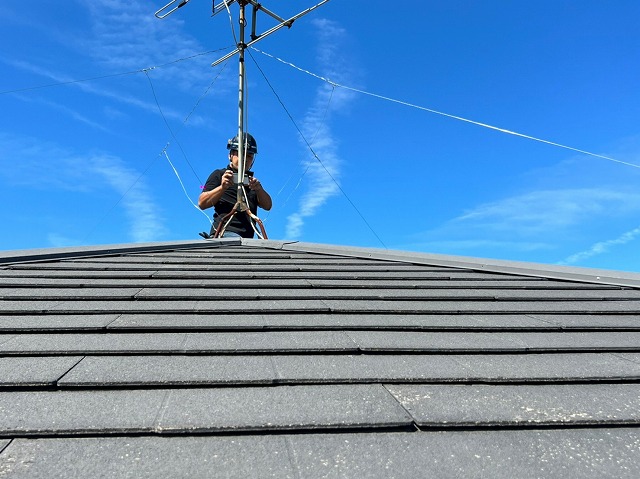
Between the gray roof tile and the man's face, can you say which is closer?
the gray roof tile

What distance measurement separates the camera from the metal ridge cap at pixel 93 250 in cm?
308

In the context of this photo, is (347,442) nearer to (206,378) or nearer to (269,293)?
(206,378)

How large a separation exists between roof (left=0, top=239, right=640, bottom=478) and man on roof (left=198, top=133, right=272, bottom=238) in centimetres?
277

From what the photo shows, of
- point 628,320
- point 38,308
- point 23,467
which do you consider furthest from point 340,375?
point 628,320

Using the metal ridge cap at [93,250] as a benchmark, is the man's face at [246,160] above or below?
above

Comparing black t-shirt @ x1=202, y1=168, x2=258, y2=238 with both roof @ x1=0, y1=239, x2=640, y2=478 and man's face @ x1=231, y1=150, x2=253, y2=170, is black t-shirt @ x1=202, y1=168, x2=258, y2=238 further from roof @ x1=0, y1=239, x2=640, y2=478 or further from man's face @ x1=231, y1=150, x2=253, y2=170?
roof @ x1=0, y1=239, x2=640, y2=478

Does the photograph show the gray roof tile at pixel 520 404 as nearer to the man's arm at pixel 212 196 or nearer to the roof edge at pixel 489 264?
the roof edge at pixel 489 264

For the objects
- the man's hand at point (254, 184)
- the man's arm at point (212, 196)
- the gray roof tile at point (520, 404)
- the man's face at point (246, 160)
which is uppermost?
the man's face at point (246, 160)

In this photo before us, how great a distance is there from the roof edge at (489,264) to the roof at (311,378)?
296mm

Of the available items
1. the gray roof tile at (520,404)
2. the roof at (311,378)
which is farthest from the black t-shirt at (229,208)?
the gray roof tile at (520,404)

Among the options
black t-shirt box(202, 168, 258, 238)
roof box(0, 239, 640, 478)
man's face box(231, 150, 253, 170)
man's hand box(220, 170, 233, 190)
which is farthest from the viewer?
black t-shirt box(202, 168, 258, 238)

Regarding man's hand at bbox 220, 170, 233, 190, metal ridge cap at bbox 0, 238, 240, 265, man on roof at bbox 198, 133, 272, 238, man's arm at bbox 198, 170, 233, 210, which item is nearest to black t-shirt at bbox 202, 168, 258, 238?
man on roof at bbox 198, 133, 272, 238

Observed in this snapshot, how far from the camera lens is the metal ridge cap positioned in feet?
10.1

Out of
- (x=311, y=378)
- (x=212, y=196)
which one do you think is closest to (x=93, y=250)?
(x=212, y=196)
